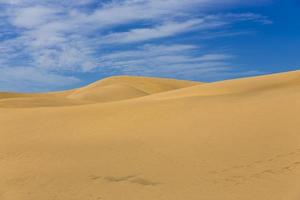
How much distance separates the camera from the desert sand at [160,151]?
294 inches

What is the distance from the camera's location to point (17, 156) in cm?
984

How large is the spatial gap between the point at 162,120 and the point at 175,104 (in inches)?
73.7

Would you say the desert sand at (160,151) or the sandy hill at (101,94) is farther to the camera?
the sandy hill at (101,94)

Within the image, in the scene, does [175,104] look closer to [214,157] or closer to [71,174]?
[214,157]

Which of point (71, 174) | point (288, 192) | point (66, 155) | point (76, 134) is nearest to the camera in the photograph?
point (288, 192)

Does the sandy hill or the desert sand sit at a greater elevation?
the sandy hill

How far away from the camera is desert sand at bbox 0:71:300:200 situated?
747cm

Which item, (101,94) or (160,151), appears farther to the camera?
(101,94)

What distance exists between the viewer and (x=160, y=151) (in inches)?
365

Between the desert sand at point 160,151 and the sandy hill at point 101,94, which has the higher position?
the sandy hill at point 101,94

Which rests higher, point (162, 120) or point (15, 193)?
point (162, 120)

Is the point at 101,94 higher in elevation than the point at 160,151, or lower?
higher

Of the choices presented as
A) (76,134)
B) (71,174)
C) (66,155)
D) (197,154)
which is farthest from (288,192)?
(76,134)

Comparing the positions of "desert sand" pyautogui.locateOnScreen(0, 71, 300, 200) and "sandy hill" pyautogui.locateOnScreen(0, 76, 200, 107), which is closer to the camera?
"desert sand" pyautogui.locateOnScreen(0, 71, 300, 200)
